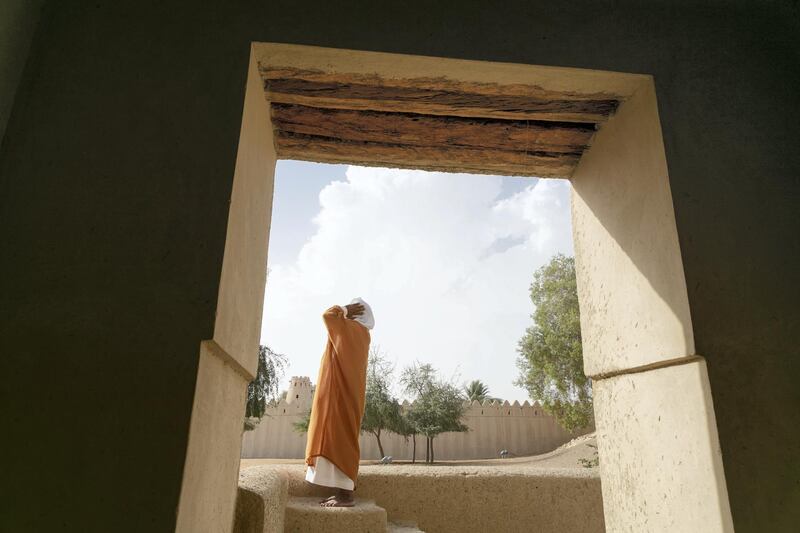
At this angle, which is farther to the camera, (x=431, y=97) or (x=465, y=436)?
(x=465, y=436)

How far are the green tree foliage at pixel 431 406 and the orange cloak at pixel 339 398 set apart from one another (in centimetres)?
1360

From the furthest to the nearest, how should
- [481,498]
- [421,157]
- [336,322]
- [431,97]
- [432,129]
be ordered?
[336,322] < [481,498] < [421,157] < [432,129] < [431,97]

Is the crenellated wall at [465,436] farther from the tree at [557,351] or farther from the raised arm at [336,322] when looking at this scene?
the raised arm at [336,322]

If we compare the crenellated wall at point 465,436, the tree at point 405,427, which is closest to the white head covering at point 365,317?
the tree at point 405,427

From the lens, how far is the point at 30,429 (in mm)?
1363

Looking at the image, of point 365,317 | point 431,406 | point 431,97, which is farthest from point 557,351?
point 431,97

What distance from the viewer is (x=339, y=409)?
15.1ft

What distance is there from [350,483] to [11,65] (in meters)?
3.64

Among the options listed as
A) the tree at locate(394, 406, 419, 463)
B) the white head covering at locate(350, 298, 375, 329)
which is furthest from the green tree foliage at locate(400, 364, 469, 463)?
the white head covering at locate(350, 298, 375, 329)

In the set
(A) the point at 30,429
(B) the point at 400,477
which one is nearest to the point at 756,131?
(A) the point at 30,429

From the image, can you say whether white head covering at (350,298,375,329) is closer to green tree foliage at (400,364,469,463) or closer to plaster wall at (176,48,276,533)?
plaster wall at (176,48,276,533)

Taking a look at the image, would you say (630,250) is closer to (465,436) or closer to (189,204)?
(189,204)

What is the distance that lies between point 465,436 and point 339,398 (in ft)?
54.0

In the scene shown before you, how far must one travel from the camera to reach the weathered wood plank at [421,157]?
251cm
